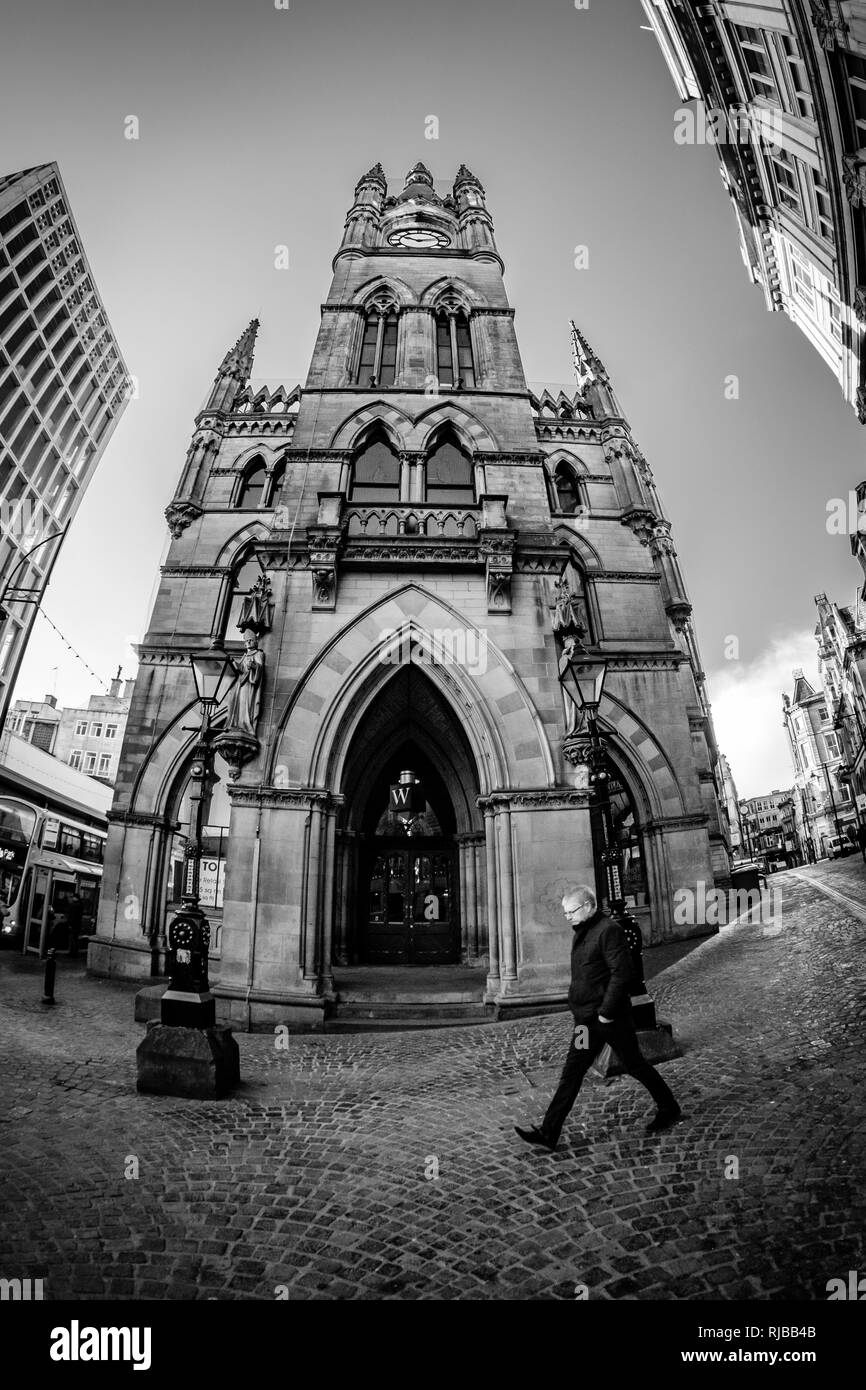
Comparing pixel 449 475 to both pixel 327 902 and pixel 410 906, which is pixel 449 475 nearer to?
pixel 327 902

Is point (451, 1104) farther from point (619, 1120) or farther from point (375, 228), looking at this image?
point (375, 228)

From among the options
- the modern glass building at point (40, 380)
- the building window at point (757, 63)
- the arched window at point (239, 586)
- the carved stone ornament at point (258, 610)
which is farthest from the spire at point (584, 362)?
the modern glass building at point (40, 380)

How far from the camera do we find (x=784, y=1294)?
8.31ft

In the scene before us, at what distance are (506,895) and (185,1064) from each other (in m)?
5.59

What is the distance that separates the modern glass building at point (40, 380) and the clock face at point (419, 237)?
23.6 meters

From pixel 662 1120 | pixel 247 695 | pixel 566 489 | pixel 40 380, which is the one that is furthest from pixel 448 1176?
pixel 40 380

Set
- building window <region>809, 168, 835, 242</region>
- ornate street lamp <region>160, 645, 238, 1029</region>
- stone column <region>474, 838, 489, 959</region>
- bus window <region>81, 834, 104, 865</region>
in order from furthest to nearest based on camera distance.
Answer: bus window <region>81, 834, 104, 865</region>
building window <region>809, 168, 835, 242</region>
stone column <region>474, 838, 489, 959</region>
ornate street lamp <region>160, 645, 238, 1029</region>

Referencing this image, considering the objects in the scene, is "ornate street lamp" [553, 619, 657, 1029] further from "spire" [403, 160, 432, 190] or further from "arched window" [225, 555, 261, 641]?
"spire" [403, 160, 432, 190]

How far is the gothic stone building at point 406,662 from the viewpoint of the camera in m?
9.97

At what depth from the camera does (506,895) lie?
32.3ft

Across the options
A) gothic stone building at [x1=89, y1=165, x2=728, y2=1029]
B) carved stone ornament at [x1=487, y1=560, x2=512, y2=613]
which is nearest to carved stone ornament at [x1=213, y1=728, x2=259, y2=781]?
gothic stone building at [x1=89, y1=165, x2=728, y2=1029]

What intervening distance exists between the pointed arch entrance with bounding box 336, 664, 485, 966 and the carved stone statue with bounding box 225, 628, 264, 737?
3.32 meters

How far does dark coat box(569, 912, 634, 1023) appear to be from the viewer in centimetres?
410

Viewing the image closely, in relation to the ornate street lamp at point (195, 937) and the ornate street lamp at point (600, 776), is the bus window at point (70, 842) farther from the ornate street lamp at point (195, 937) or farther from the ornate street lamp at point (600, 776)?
the ornate street lamp at point (600, 776)
